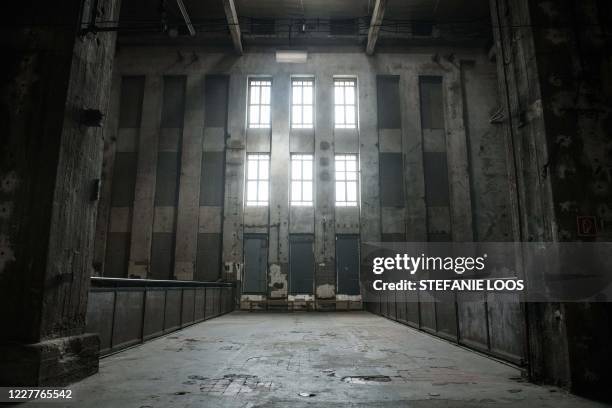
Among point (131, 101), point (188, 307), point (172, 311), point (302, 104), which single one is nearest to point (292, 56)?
point (302, 104)

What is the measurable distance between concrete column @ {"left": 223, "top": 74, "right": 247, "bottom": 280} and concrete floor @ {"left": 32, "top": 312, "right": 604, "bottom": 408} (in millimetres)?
9776

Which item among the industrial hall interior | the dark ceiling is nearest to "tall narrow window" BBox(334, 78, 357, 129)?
the industrial hall interior

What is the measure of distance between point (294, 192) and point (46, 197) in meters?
13.3

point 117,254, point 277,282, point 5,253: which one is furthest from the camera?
point 117,254

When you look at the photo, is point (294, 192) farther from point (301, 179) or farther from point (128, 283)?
point (128, 283)

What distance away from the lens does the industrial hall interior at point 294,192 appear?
325 centimetres

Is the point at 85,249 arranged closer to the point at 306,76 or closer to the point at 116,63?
the point at 306,76

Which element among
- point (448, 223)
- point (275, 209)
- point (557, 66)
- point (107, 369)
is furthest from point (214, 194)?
point (557, 66)

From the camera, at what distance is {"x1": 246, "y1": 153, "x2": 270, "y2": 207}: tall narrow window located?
16344mm

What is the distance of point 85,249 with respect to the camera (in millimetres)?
3730

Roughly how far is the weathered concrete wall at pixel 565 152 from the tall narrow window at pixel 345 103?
13.1 meters

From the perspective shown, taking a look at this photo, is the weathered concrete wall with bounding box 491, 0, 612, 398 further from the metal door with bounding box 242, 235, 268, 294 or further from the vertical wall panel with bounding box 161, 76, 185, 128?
the vertical wall panel with bounding box 161, 76, 185, 128

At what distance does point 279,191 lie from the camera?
53.2ft

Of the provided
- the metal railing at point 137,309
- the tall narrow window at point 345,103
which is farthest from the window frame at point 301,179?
the metal railing at point 137,309
